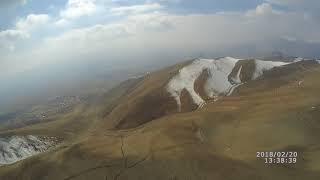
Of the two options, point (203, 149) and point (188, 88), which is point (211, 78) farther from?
point (203, 149)

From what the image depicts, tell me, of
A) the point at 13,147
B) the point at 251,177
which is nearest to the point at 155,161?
the point at 251,177

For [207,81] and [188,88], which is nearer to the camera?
[188,88]

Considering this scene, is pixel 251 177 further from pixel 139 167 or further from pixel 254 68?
pixel 254 68

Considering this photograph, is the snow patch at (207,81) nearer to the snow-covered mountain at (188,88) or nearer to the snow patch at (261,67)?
the snow-covered mountain at (188,88)

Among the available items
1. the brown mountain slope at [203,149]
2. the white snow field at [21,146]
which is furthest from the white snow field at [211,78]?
the white snow field at [21,146]

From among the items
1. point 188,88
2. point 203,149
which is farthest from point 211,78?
Result: point 203,149

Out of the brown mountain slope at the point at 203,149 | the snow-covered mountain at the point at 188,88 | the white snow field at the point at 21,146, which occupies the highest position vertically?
the brown mountain slope at the point at 203,149
